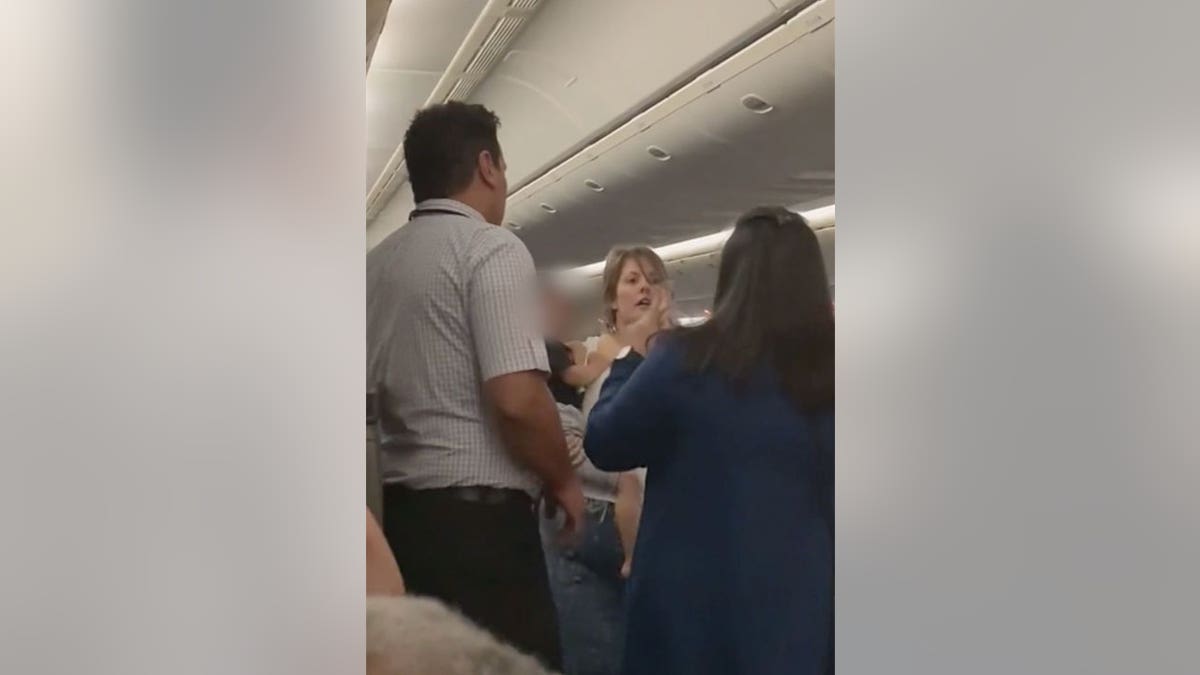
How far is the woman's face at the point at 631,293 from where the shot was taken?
6.16 feet

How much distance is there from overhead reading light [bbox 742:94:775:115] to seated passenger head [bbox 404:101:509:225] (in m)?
0.47

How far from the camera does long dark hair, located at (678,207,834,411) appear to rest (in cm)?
182

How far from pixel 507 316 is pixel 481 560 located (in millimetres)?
462

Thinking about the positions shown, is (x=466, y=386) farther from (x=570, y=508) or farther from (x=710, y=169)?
(x=710, y=169)

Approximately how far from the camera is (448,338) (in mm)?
1982

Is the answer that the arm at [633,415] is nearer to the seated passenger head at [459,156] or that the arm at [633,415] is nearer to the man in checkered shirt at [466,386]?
Answer: the man in checkered shirt at [466,386]

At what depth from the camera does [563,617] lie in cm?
195

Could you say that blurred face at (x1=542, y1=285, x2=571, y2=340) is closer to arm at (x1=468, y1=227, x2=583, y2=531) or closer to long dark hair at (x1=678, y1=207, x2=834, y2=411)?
arm at (x1=468, y1=227, x2=583, y2=531)

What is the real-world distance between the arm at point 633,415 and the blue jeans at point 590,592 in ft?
0.31

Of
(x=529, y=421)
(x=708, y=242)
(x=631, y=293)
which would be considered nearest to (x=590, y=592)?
(x=529, y=421)
